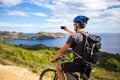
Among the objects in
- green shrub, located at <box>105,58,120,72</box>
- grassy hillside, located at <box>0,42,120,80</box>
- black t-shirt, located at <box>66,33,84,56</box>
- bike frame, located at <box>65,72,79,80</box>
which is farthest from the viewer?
green shrub, located at <box>105,58,120,72</box>

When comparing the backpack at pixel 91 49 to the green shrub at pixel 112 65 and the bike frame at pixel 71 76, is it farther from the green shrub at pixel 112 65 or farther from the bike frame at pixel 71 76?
the green shrub at pixel 112 65

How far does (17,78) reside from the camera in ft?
36.3

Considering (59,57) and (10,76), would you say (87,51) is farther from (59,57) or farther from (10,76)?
(10,76)

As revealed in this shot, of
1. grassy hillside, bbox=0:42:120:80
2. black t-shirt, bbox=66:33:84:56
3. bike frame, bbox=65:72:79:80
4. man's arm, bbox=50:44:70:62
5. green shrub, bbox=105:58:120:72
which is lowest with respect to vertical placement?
green shrub, bbox=105:58:120:72

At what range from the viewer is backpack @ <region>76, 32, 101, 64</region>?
5863 millimetres

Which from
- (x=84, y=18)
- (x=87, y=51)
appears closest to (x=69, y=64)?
(x=87, y=51)

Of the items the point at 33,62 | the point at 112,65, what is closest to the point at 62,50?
the point at 33,62

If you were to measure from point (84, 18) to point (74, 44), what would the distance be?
71 cm

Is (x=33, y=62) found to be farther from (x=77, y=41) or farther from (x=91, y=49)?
(x=91, y=49)

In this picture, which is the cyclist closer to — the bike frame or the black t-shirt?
the black t-shirt

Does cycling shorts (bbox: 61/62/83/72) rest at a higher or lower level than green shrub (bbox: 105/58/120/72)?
higher

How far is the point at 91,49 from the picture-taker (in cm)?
588

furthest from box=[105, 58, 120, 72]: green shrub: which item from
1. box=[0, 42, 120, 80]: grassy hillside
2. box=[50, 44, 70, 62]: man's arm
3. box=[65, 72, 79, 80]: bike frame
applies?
box=[50, 44, 70, 62]: man's arm

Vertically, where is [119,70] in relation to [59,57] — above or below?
below
